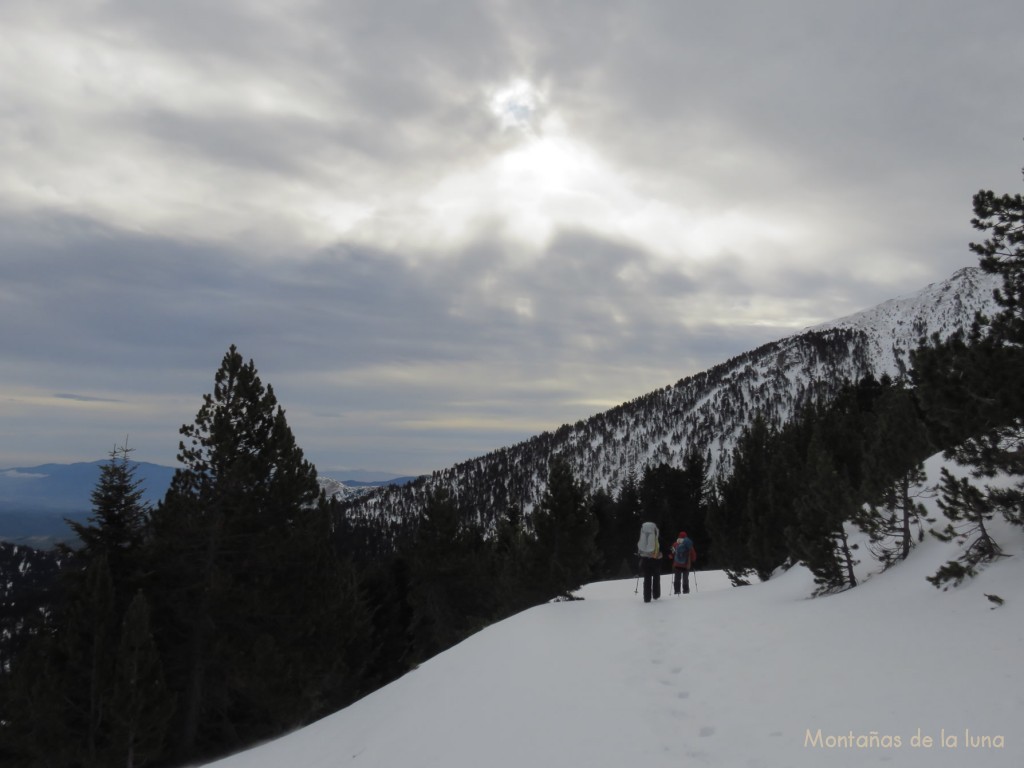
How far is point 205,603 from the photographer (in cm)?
1950

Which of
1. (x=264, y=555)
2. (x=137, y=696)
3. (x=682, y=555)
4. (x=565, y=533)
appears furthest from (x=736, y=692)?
(x=264, y=555)

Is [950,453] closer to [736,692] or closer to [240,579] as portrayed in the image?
[736,692]

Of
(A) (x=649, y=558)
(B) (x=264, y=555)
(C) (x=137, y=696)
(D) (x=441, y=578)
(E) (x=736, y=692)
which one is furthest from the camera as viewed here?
(D) (x=441, y=578)

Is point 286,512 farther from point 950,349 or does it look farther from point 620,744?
point 950,349

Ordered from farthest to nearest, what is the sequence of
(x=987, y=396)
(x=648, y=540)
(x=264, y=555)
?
1. (x=264, y=555)
2. (x=648, y=540)
3. (x=987, y=396)

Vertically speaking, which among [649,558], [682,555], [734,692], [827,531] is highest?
[827,531]

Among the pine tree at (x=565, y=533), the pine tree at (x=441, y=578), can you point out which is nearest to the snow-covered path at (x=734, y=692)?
the pine tree at (x=565, y=533)

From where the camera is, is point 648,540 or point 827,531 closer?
point 827,531

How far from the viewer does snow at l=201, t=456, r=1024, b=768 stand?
18.5 feet

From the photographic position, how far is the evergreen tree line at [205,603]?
1691 cm

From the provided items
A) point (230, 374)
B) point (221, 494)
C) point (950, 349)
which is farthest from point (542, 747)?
point (230, 374)

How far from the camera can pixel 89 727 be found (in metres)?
17.1

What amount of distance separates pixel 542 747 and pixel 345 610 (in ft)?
66.4

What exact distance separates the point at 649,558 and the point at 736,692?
26.9 ft
